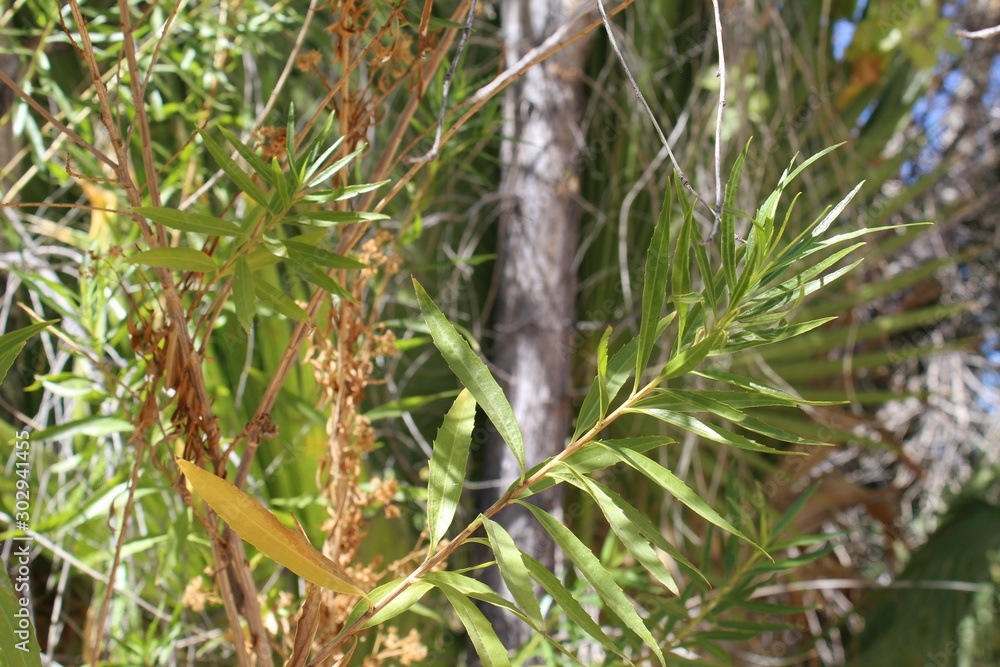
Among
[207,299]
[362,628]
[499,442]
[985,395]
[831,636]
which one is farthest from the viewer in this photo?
[985,395]

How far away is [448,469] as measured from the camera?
41 centimetres

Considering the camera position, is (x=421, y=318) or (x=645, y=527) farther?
(x=421, y=318)

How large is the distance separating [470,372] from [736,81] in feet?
2.74

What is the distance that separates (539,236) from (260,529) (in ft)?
2.56

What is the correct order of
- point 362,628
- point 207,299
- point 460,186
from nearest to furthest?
1. point 362,628
2. point 207,299
3. point 460,186

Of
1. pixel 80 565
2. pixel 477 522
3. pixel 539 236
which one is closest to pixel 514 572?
pixel 477 522

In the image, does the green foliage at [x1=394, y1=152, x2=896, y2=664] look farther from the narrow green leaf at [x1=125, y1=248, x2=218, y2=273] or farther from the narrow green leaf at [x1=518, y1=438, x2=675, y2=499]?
the narrow green leaf at [x1=125, y1=248, x2=218, y2=273]

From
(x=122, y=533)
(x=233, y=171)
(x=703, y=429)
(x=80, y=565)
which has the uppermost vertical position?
(x=233, y=171)

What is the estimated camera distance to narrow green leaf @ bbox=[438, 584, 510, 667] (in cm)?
35

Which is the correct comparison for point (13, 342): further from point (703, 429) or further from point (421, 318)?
point (421, 318)

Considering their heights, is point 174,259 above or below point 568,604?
above

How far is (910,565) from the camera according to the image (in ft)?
4.40

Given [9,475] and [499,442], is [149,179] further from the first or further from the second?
[499,442]

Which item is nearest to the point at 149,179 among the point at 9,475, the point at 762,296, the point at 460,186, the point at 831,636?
the point at 762,296
